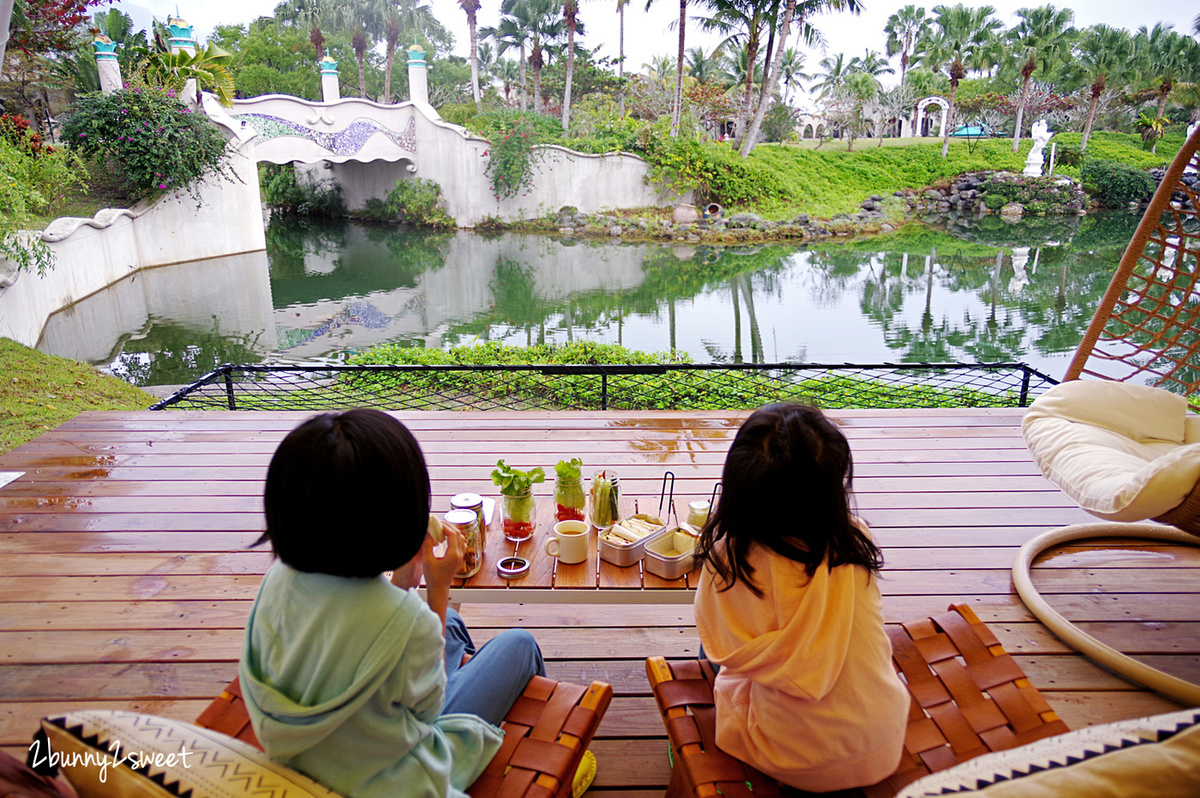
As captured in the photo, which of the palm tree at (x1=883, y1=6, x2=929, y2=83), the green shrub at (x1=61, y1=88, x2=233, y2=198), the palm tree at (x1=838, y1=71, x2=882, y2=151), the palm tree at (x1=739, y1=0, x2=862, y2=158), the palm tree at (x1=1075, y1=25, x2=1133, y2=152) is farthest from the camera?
the palm tree at (x1=883, y1=6, x2=929, y2=83)

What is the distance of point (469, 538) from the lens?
1.61 m

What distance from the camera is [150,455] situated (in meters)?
3.12

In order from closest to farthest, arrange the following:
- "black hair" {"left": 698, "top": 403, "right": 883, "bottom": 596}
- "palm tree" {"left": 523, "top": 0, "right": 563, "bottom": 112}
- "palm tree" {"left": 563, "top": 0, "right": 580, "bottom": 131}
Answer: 1. "black hair" {"left": 698, "top": 403, "right": 883, "bottom": 596}
2. "palm tree" {"left": 563, "top": 0, "right": 580, "bottom": 131}
3. "palm tree" {"left": 523, "top": 0, "right": 563, "bottom": 112}

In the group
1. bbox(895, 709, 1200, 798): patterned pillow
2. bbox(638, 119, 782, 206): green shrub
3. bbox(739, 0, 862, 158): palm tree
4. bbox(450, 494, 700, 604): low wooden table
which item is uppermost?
bbox(739, 0, 862, 158): palm tree

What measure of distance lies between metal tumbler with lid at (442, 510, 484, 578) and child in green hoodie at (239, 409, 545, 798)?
641 millimetres

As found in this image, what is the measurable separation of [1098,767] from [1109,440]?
2082 mm

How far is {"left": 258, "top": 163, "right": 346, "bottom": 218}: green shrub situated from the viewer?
1988 centimetres

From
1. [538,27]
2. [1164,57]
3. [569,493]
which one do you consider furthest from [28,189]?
[1164,57]

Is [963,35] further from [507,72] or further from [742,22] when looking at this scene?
[507,72]

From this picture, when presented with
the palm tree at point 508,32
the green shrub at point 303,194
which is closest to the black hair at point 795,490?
the green shrub at point 303,194

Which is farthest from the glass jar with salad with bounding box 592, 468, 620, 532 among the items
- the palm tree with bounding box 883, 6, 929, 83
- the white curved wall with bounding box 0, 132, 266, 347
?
the palm tree with bounding box 883, 6, 929, 83

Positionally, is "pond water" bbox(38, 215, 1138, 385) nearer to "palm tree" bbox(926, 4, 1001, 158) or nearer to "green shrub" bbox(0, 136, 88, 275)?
"green shrub" bbox(0, 136, 88, 275)

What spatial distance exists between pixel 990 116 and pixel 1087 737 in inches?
A: 1312
